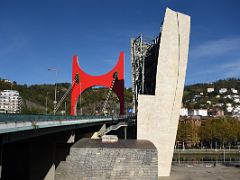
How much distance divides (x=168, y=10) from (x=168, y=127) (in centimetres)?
1168

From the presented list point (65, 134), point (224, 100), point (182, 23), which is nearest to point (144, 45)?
point (182, 23)

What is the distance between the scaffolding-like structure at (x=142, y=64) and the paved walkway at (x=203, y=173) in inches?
383

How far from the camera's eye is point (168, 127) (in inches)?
1247

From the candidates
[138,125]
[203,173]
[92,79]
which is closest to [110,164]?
[138,125]

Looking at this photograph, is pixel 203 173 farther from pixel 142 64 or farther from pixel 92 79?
pixel 92 79

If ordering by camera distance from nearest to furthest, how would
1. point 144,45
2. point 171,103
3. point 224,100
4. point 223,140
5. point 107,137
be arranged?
point 107,137
point 171,103
point 144,45
point 223,140
point 224,100

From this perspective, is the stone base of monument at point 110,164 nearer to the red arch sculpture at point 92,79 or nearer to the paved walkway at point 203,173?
the paved walkway at point 203,173

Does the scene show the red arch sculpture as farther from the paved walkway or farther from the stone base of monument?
the stone base of monument

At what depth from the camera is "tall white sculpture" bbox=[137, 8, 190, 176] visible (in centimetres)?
3120

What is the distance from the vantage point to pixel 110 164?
24.9 meters

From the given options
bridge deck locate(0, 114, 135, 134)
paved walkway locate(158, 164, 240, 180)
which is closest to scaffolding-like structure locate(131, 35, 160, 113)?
paved walkway locate(158, 164, 240, 180)

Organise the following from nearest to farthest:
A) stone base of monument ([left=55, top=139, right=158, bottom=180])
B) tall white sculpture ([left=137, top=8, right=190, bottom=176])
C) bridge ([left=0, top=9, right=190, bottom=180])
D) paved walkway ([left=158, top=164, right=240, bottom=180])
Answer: bridge ([left=0, top=9, right=190, bottom=180]), stone base of monument ([left=55, top=139, right=158, bottom=180]), paved walkway ([left=158, top=164, right=240, bottom=180]), tall white sculpture ([left=137, top=8, right=190, bottom=176])

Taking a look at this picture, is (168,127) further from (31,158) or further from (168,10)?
(31,158)

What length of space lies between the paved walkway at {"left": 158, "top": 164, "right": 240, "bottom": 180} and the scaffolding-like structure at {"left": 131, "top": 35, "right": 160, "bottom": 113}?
9716 millimetres
